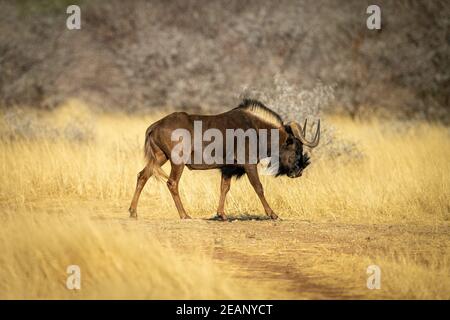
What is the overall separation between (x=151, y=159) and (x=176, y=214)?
1030 millimetres

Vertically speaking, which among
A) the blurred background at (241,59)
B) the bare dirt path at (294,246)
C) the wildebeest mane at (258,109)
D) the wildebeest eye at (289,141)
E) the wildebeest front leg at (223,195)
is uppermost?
the blurred background at (241,59)

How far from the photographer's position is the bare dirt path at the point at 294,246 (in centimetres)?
718

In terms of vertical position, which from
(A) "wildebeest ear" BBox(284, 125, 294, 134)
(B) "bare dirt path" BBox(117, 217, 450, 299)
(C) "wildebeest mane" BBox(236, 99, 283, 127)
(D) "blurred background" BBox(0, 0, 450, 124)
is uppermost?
(D) "blurred background" BBox(0, 0, 450, 124)

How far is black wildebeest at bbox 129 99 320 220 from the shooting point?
35.4ft

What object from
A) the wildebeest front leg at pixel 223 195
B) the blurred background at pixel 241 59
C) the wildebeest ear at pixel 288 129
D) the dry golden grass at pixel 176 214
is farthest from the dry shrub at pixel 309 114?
the blurred background at pixel 241 59

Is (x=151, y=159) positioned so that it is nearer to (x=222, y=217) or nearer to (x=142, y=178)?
(x=142, y=178)

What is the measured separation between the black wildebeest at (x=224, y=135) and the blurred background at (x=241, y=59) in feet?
37.9

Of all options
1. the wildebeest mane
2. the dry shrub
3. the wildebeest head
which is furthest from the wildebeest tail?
the dry shrub

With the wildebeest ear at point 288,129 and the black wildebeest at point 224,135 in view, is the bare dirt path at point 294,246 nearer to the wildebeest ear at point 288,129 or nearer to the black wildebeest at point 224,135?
the black wildebeest at point 224,135

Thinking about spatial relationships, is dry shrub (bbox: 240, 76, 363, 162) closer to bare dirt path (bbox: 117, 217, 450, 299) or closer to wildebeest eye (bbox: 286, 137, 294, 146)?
wildebeest eye (bbox: 286, 137, 294, 146)

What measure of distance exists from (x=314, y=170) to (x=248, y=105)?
2992 mm

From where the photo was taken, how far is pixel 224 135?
10938 millimetres

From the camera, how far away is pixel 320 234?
31.8ft

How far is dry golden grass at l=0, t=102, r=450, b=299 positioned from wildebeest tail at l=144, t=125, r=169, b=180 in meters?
0.69
